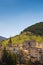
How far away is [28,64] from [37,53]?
34601 mm

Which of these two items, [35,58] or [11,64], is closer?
[11,64]

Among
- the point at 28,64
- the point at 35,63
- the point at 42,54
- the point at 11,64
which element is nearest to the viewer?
the point at 11,64

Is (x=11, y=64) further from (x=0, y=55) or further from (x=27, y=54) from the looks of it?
(x=27, y=54)

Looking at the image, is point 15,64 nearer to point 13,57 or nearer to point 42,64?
point 13,57

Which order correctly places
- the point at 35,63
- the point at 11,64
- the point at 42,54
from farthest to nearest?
the point at 42,54
the point at 35,63
the point at 11,64

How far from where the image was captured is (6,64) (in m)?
153

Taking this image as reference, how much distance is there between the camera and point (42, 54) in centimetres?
→ 19125

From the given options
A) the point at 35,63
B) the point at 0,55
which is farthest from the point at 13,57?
the point at 35,63

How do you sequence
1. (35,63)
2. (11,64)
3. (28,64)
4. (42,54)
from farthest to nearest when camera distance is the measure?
(42,54) → (35,63) → (28,64) → (11,64)

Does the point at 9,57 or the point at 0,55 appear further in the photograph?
the point at 0,55

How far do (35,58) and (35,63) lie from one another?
10.8 metres

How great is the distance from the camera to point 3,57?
15925 cm

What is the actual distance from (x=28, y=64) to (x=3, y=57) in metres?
19.9

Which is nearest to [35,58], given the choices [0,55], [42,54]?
[42,54]
